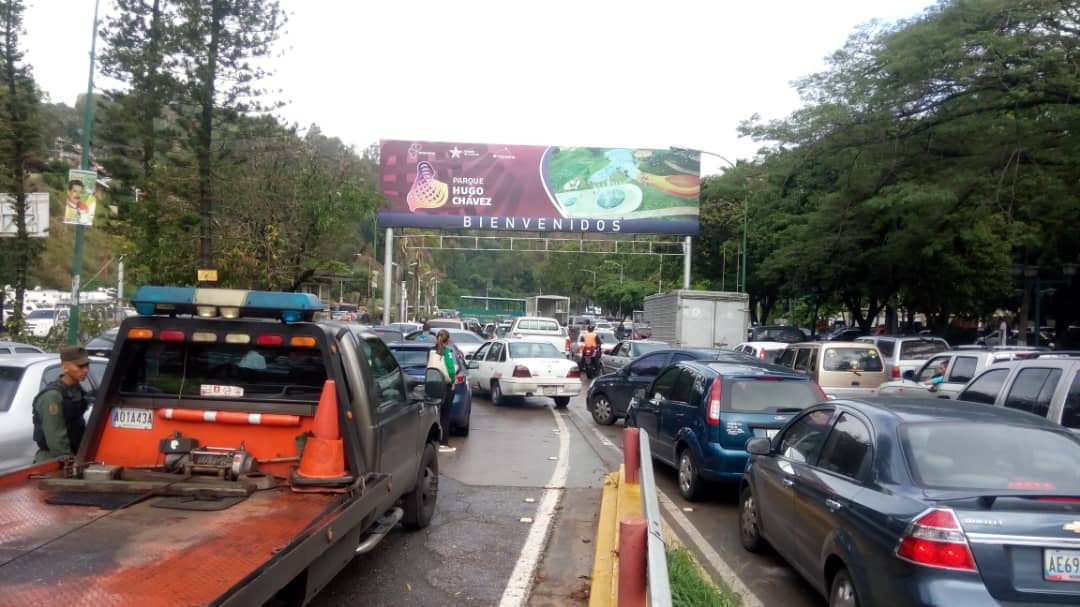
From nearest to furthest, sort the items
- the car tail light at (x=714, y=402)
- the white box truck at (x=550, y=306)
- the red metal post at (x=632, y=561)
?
the red metal post at (x=632, y=561)
the car tail light at (x=714, y=402)
the white box truck at (x=550, y=306)

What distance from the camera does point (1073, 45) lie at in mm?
17891

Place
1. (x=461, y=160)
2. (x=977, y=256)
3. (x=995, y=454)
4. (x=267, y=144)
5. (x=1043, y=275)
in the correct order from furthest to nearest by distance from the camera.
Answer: (x=461, y=160), (x=1043, y=275), (x=977, y=256), (x=267, y=144), (x=995, y=454)

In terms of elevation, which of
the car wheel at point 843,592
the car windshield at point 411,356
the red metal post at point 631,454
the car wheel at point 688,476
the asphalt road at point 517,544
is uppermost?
the car windshield at point 411,356

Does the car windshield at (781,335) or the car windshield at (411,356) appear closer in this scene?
the car windshield at (411,356)

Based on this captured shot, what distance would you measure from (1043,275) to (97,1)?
31453 mm

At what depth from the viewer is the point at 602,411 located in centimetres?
1596

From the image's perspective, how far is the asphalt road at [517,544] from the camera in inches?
233

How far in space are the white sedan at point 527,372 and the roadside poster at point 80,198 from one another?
8678 mm

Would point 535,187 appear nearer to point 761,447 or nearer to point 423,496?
point 423,496

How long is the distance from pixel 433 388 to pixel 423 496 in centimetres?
95

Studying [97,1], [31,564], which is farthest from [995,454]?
[97,1]

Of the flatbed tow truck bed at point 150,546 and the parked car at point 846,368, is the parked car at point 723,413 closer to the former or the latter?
the flatbed tow truck bed at point 150,546

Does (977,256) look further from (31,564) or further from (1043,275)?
(31,564)

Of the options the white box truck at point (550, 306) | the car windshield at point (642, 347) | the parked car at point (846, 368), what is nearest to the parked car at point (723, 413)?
the parked car at point (846, 368)
